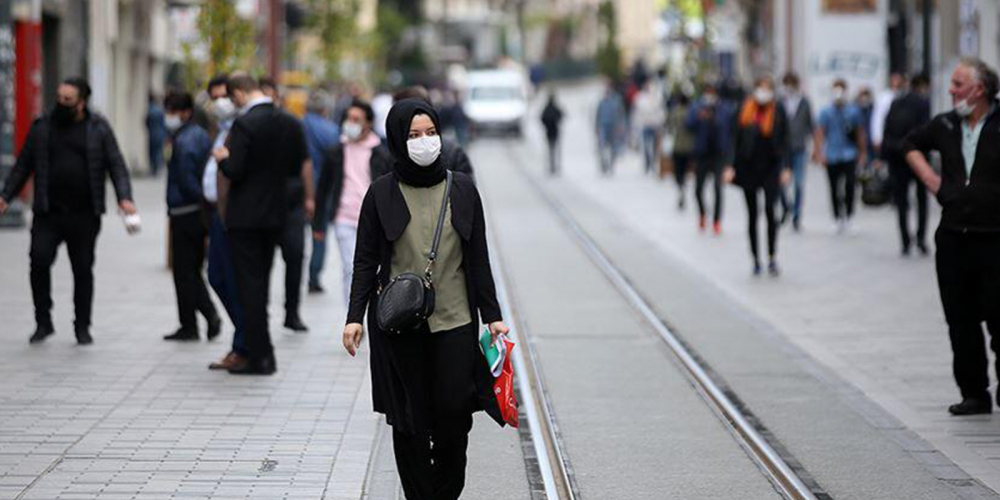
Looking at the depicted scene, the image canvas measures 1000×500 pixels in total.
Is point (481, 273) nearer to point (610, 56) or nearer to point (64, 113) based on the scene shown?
point (64, 113)

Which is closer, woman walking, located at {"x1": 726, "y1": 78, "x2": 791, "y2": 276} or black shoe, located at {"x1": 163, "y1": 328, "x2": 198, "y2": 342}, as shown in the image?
black shoe, located at {"x1": 163, "y1": 328, "x2": 198, "y2": 342}

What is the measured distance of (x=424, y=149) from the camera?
741 cm

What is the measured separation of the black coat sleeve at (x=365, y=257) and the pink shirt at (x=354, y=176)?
6.92 meters

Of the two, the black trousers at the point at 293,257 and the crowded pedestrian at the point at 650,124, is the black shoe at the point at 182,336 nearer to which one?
the black trousers at the point at 293,257

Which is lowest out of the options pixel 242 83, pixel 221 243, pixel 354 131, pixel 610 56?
pixel 221 243

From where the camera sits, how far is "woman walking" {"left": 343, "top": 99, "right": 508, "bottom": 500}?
7523mm

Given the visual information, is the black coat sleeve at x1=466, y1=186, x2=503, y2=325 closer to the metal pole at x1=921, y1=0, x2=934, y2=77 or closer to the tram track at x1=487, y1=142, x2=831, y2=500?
the tram track at x1=487, y1=142, x2=831, y2=500

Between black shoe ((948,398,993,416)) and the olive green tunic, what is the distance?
4414mm

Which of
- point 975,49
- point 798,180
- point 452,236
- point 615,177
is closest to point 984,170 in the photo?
point 452,236

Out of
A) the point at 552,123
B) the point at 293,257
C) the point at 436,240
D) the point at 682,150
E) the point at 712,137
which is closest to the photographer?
the point at 436,240

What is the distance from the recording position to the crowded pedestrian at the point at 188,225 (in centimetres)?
1436

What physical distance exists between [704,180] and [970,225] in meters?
14.7

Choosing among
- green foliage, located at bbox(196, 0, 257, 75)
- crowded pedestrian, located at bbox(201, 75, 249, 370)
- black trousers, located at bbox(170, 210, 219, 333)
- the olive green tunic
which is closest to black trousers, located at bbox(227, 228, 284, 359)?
crowded pedestrian, located at bbox(201, 75, 249, 370)

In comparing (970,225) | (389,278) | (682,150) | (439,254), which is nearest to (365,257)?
(389,278)
